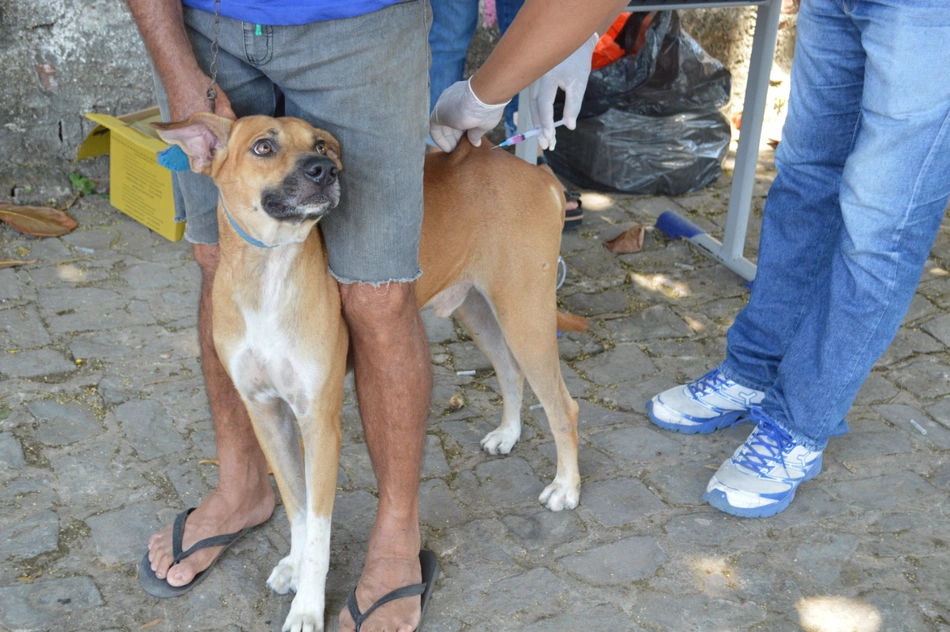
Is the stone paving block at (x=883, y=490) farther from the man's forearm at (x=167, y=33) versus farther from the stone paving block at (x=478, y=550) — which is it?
the man's forearm at (x=167, y=33)

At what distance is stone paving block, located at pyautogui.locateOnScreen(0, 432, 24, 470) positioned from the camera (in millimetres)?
3412

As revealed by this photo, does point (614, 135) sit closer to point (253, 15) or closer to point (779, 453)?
point (779, 453)

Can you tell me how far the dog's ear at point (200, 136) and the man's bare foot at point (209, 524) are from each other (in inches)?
44.2

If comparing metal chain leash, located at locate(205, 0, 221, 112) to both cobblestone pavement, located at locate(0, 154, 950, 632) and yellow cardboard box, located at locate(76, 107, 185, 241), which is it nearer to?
cobblestone pavement, located at locate(0, 154, 950, 632)

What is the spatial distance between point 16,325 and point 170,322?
0.65 meters

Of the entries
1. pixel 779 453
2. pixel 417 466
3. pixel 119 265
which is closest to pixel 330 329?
pixel 417 466

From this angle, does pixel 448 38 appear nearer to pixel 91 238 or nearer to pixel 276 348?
pixel 276 348

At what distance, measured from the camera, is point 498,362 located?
11.7 feet

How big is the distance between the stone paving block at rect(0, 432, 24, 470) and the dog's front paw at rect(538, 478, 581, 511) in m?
1.85

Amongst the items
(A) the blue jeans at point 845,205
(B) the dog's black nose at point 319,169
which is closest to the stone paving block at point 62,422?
(B) the dog's black nose at point 319,169

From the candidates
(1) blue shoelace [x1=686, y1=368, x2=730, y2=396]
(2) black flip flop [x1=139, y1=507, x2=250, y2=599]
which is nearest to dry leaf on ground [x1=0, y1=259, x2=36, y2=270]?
(2) black flip flop [x1=139, y1=507, x2=250, y2=599]

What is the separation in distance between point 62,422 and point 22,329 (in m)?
0.77

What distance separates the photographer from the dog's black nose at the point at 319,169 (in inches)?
91.4

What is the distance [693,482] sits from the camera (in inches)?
140
